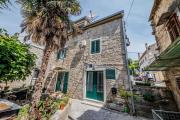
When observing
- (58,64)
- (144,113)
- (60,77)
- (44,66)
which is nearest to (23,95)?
(60,77)

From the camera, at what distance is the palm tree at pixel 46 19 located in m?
7.81

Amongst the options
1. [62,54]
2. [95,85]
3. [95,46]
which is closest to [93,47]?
[95,46]

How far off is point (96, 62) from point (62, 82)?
5817mm

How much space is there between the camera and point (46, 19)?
314 inches

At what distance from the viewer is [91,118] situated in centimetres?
735

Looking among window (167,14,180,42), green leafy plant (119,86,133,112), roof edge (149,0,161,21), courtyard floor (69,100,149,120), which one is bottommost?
courtyard floor (69,100,149,120)

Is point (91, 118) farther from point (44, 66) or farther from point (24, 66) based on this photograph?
point (24, 66)

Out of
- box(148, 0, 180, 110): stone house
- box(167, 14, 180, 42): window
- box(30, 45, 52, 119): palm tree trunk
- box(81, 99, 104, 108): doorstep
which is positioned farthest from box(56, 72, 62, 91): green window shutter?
box(167, 14, 180, 42): window

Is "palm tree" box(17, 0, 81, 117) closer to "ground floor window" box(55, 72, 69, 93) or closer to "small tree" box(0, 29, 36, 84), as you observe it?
"small tree" box(0, 29, 36, 84)

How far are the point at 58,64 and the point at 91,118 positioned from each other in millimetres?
9888

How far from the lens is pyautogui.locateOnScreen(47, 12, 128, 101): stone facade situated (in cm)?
994

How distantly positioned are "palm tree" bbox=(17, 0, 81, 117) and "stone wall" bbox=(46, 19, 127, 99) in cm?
414

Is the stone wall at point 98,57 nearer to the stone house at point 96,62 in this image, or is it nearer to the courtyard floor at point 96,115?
the stone house at point 96,62

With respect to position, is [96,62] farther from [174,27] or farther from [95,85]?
[174,27]
